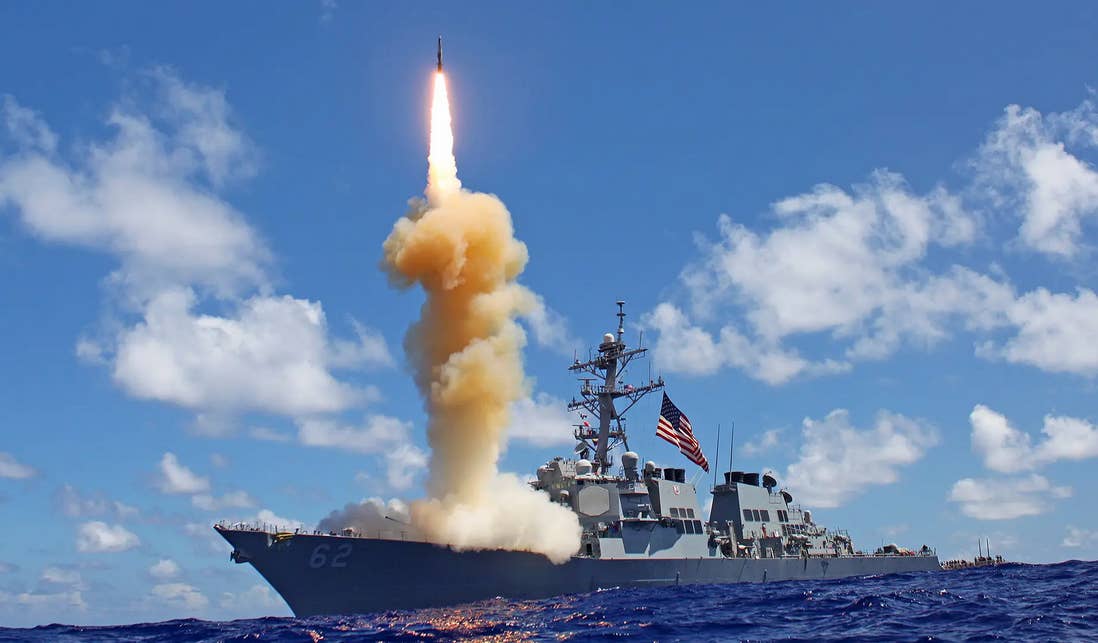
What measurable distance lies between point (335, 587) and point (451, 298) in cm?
1008

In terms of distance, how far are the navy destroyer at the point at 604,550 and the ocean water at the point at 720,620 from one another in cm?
102

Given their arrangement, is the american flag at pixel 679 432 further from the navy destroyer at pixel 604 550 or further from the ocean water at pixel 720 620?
the ocean water at pixel 720 620

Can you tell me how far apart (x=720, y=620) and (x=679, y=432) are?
15.3 m

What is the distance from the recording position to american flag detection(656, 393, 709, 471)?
3488cm

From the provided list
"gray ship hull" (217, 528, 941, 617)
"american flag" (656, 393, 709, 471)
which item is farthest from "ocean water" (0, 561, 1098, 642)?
"american flag" (656, 393, 709, 471)

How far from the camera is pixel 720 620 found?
65.7 feet

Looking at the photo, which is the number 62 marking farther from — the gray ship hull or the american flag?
the american flag

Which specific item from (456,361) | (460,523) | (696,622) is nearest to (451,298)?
(456,361)

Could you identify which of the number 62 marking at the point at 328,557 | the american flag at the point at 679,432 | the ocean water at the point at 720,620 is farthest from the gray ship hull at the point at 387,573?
the american flag at the point at 679,432

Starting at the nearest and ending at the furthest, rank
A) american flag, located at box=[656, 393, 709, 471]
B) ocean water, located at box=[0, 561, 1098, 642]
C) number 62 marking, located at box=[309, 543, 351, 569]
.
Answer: ocean water, located at box=[0, 561, 1098, 642], number 62 marking, located at box=[309, 543, 351, 569], american flag, located at box=[656, 393, 709, 471]

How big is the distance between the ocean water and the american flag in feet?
21.8

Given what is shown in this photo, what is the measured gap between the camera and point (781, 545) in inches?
1626

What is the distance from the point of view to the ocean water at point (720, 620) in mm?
17312

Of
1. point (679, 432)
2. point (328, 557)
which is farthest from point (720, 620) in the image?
point (679, 432)
